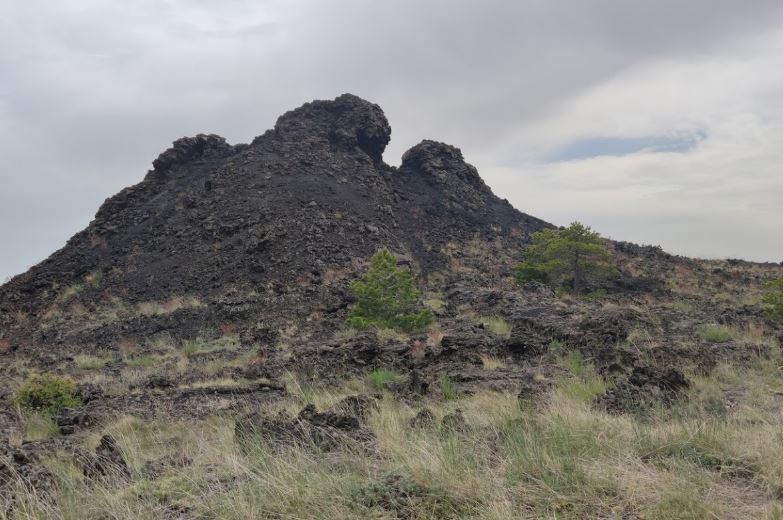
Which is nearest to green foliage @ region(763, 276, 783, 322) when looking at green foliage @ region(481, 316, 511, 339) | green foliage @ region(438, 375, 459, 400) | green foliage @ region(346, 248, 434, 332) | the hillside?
the hillside

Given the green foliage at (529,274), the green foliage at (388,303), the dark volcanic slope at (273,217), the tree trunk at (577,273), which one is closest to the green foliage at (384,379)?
the green foliage at (388,303)

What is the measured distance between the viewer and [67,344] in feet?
62.5

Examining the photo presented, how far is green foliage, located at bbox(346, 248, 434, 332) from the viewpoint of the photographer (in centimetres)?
1399

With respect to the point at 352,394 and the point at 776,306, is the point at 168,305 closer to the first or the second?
the point at 352,394

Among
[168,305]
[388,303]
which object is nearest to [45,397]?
[388,303]

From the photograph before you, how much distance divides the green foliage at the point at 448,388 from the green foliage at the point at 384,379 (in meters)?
0.73

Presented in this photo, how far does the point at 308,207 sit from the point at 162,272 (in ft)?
27.1

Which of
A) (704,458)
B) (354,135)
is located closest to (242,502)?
(704,458)

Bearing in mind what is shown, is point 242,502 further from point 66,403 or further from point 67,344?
point 67,344

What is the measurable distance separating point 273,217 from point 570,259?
1553 cm

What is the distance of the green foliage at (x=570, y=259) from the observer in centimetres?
2336

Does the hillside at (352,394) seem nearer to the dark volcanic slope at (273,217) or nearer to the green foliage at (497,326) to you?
the green foliage at (497,326)

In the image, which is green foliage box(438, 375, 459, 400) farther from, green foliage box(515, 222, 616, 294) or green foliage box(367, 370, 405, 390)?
green foliage box(515, 222, 616, 294)

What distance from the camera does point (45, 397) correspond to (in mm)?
8203
